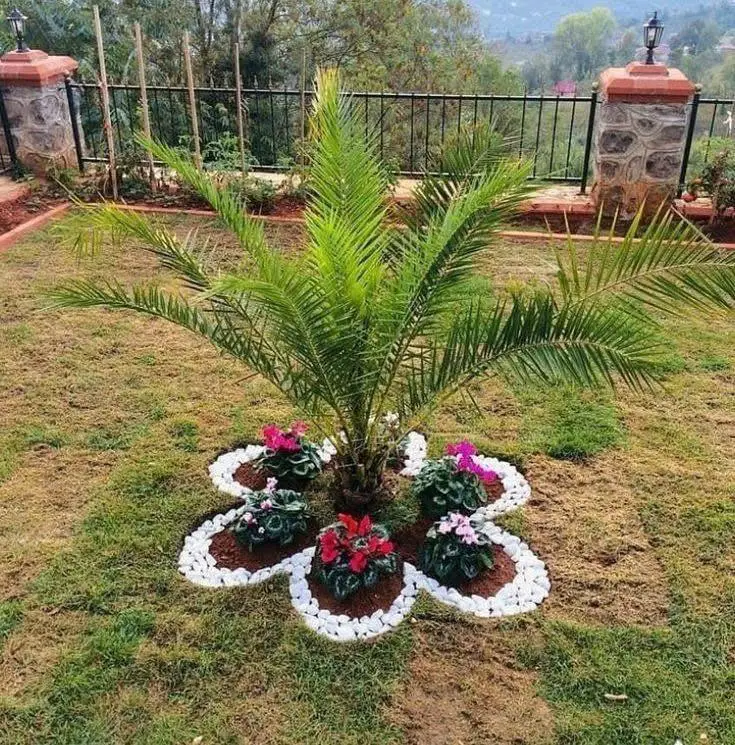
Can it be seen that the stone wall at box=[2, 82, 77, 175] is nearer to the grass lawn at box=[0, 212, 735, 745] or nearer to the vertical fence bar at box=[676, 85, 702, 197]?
the grass lawn at box=[0, 212, 735, 745]

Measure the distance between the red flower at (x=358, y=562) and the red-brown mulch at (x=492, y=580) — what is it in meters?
0.39

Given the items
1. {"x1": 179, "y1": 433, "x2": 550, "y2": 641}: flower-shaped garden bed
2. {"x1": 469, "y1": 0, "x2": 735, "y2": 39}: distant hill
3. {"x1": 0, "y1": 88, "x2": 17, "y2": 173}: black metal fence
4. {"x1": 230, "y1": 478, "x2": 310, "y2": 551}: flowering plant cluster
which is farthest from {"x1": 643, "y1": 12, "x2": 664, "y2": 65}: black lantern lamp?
{"x1": 469, "y1": 0, "x2": 735, "y2": 39}: distant hill

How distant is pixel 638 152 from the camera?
6.18 m

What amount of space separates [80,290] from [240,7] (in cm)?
1031

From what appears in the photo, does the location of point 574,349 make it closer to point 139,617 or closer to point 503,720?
point 503,720

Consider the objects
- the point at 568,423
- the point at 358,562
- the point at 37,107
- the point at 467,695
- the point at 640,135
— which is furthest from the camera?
the point at 37,107

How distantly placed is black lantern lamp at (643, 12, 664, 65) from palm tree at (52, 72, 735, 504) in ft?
11.8

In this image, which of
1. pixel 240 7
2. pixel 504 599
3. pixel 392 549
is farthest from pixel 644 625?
pixel 240 7

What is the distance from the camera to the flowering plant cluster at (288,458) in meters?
3.30

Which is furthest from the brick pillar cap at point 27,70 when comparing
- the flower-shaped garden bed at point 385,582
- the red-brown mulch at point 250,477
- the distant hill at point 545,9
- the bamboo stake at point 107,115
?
the distant hill at point 545,9

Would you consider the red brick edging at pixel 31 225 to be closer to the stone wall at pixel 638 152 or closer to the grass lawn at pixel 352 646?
the grass lawn at pixel 352 646

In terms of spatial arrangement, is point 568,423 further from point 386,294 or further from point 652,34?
point 652,34

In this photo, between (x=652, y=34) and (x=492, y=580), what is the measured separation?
16.1 ft

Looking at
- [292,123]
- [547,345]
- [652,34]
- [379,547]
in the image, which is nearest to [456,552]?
[379,547]
